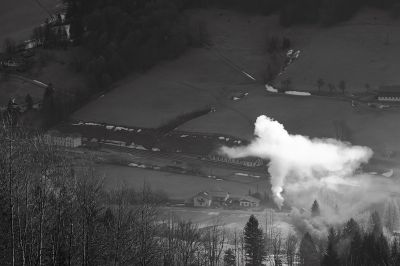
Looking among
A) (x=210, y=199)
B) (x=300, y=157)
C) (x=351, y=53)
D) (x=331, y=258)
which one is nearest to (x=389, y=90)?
(x=351, y=53)

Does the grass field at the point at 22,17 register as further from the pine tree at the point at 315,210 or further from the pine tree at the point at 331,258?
the pine tree at the point at 331,258

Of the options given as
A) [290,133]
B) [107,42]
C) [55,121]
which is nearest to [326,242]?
[290,133]

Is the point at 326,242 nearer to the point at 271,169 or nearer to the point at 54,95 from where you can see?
the point at 271,169

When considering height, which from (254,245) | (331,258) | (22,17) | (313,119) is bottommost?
(331,258)

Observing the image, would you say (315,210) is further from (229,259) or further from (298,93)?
(298,93)

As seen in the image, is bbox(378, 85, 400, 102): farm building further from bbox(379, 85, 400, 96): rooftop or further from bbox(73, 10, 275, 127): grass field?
bbox(73, 10, 275, 127): grass field

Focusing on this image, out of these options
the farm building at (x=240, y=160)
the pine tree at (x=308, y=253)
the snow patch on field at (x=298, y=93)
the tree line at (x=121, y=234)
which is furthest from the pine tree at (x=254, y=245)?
the snow patch on field at (x=298, y=93)
